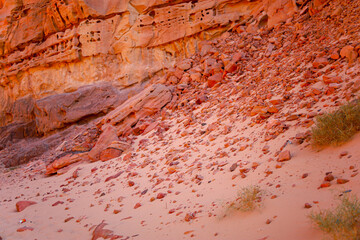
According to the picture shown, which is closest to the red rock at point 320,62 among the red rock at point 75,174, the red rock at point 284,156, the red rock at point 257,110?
the red rock at point 257,110

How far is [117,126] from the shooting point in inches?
332

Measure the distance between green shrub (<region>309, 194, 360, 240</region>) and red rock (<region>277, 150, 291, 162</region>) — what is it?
1.23 metres

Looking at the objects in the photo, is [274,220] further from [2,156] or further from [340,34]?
[2,156]

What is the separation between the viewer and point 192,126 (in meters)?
6.37

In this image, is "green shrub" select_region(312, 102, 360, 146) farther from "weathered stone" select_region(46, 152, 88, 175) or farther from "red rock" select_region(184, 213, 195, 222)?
"weathered stone" select_region(46, 152, 88, 175)

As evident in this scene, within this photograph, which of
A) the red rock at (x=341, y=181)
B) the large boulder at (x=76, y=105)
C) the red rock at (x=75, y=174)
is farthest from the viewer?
the large boulder at (x=76, y=105)

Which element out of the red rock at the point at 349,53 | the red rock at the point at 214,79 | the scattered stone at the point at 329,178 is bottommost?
the scattered stone at the point at 329,178

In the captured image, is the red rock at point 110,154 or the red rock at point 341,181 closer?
the red rock at point 341,181

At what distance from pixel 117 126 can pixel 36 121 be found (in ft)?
24.3

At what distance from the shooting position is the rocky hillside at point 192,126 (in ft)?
9.45

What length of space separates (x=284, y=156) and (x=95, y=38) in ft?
39.0

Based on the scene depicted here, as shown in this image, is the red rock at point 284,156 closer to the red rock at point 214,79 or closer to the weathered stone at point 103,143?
the red rock at point 214,79

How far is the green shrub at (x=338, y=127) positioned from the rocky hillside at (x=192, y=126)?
0.35 feet

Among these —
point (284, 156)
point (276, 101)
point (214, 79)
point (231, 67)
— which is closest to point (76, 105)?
point (214, 79)
